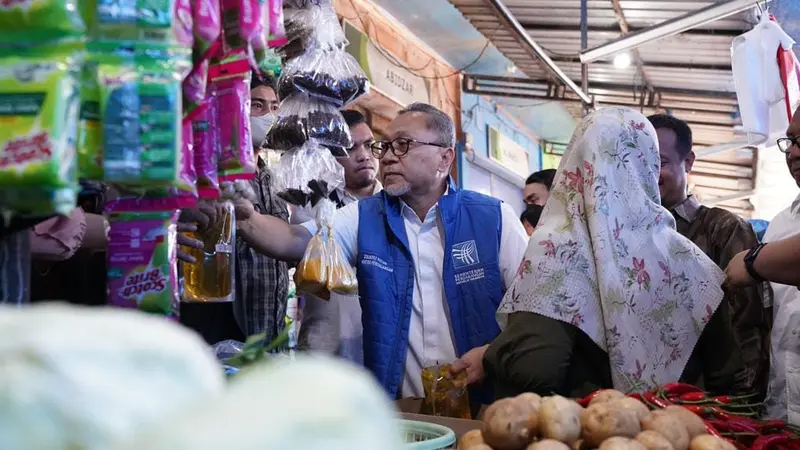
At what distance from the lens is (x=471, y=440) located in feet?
4.53

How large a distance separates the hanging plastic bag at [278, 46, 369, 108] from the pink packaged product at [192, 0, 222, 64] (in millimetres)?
1550

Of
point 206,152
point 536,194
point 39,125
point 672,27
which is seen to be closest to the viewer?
point 39,125

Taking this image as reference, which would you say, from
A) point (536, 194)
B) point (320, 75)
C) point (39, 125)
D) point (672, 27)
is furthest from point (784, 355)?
point (672, 27)

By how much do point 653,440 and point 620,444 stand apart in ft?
0.27

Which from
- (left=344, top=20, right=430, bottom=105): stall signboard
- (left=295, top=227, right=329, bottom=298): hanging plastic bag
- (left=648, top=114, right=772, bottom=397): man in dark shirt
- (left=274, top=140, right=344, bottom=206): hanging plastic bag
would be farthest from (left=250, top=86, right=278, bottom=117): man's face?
(left=344, top=20, right=430, bottom=105): stall signboard

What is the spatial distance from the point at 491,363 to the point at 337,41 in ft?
4.54

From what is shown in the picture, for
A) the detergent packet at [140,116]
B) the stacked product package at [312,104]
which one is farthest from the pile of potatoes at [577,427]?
the stacked product package at [312,104]

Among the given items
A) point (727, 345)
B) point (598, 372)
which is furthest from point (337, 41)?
point (727, 345)

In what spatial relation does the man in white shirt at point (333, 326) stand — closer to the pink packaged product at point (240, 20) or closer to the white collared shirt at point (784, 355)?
the white collared shirt at point (784, 355)

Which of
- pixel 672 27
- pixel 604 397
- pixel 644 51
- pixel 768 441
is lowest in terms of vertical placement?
pixel 768 441

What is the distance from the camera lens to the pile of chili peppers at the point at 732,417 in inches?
60.2

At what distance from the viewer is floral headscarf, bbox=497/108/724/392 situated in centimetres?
195

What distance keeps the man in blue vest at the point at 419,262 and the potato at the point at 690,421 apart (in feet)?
4.23

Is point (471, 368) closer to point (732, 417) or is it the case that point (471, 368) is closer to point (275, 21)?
point (732, 417)
